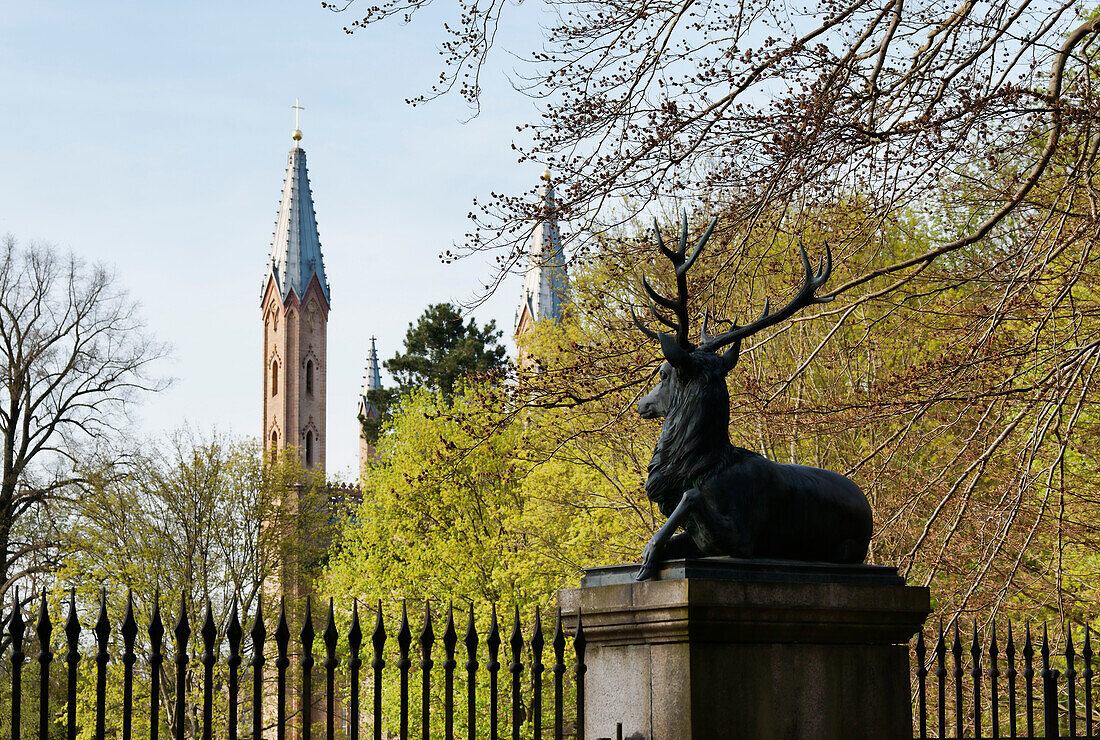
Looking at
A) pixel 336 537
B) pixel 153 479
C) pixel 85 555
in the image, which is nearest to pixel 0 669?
pixel 85 555

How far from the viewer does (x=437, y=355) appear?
52.8m

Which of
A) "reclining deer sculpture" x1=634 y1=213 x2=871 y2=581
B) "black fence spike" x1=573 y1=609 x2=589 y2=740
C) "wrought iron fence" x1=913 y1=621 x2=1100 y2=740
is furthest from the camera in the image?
"wrought iron fence" x1=913 y1=621 x2=1100 y2=740

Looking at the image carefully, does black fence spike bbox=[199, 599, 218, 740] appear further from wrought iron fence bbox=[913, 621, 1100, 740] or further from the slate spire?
the slate spire

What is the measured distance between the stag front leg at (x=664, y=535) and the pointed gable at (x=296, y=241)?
59.3 m

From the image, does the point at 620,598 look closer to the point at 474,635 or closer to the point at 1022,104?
the point at 474,635

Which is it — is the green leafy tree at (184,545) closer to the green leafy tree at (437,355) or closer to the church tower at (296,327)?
the green leafy tree at (437,355)

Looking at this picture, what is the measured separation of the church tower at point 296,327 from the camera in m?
62.8

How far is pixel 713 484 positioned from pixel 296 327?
2381 inches

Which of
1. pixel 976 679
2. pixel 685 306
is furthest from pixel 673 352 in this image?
pixel 976 679

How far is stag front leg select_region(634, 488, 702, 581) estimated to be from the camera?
15.3 ft

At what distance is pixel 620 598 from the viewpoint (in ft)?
15.7

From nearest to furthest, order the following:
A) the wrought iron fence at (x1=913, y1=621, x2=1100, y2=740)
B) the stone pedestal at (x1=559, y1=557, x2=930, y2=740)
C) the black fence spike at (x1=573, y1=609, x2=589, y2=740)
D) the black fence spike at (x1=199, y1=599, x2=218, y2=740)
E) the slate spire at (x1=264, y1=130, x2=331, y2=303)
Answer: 1. the black fence spike at (x1=199, y1=599, x2=218, y2=740)
2. the stone pedestal at (x1=559, y1=557, x2=930, y2=740)
3. the black fence spike at (x1=573, y1=609, x2=589, y2=740)
4. the wrought iron fence at (x1=913, y1=621, x2=1100, y2=740)
5. the slate spire at (x1=264, y1=130, x2=331, y2=303)

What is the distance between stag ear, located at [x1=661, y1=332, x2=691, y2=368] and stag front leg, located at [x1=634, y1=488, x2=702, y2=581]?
1.58 feet

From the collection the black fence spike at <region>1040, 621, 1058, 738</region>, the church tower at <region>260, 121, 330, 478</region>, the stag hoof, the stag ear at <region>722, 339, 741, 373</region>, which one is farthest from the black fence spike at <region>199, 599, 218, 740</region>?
the church tower at <region>260, 121, 330, 478</region>
